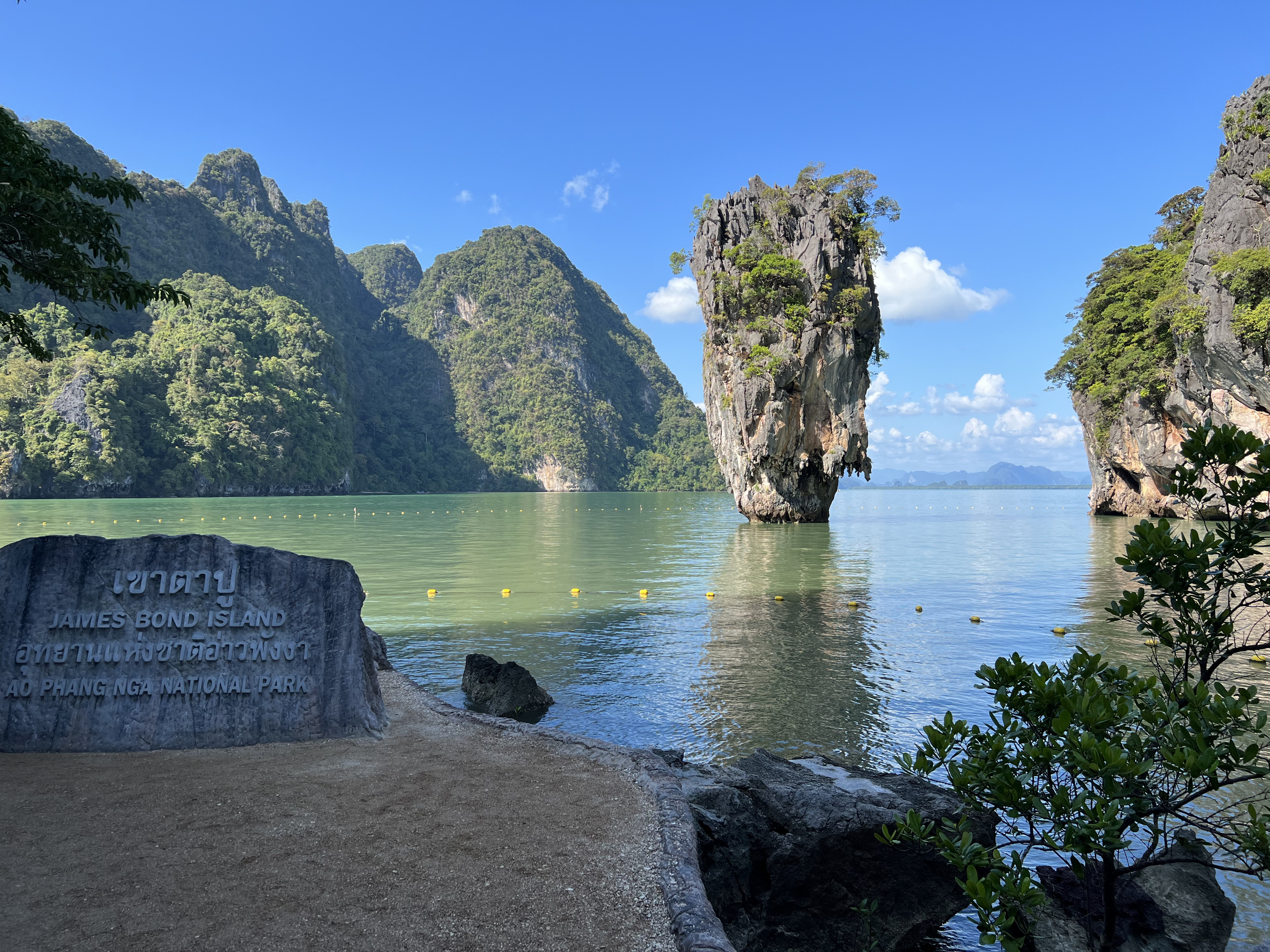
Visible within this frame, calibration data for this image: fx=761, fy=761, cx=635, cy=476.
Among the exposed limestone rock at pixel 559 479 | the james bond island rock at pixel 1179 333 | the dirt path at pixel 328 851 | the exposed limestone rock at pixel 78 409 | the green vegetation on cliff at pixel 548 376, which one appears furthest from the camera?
the green vegetation on cliff at pixel 548 376

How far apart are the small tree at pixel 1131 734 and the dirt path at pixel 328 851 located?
5.52 feet

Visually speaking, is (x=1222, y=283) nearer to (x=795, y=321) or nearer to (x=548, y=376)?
(x=795, y=321)

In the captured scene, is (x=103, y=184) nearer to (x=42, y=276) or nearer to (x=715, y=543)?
(x=42, y=276)

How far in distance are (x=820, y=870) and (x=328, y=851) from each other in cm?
344

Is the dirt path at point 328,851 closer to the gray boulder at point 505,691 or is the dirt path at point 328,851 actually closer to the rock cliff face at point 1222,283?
the gray boulder at point 505,691

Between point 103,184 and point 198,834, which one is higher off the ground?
point 103,184

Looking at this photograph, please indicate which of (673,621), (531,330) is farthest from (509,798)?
(531,330)

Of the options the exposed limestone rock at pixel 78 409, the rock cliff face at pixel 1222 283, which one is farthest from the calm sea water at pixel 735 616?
the exposed limestone rock at pixel 78 409

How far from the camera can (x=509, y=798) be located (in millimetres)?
5215

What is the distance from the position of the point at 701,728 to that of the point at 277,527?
37.6 metres

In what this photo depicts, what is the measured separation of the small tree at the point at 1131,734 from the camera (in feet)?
11.0

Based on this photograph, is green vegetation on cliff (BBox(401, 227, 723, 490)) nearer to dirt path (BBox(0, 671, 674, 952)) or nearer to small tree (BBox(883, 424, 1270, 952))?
dirt path (BBox(0, 671, 674, 952))

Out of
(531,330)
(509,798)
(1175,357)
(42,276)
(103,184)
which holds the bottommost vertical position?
(509,798)

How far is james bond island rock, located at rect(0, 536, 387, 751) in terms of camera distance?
247 inches
